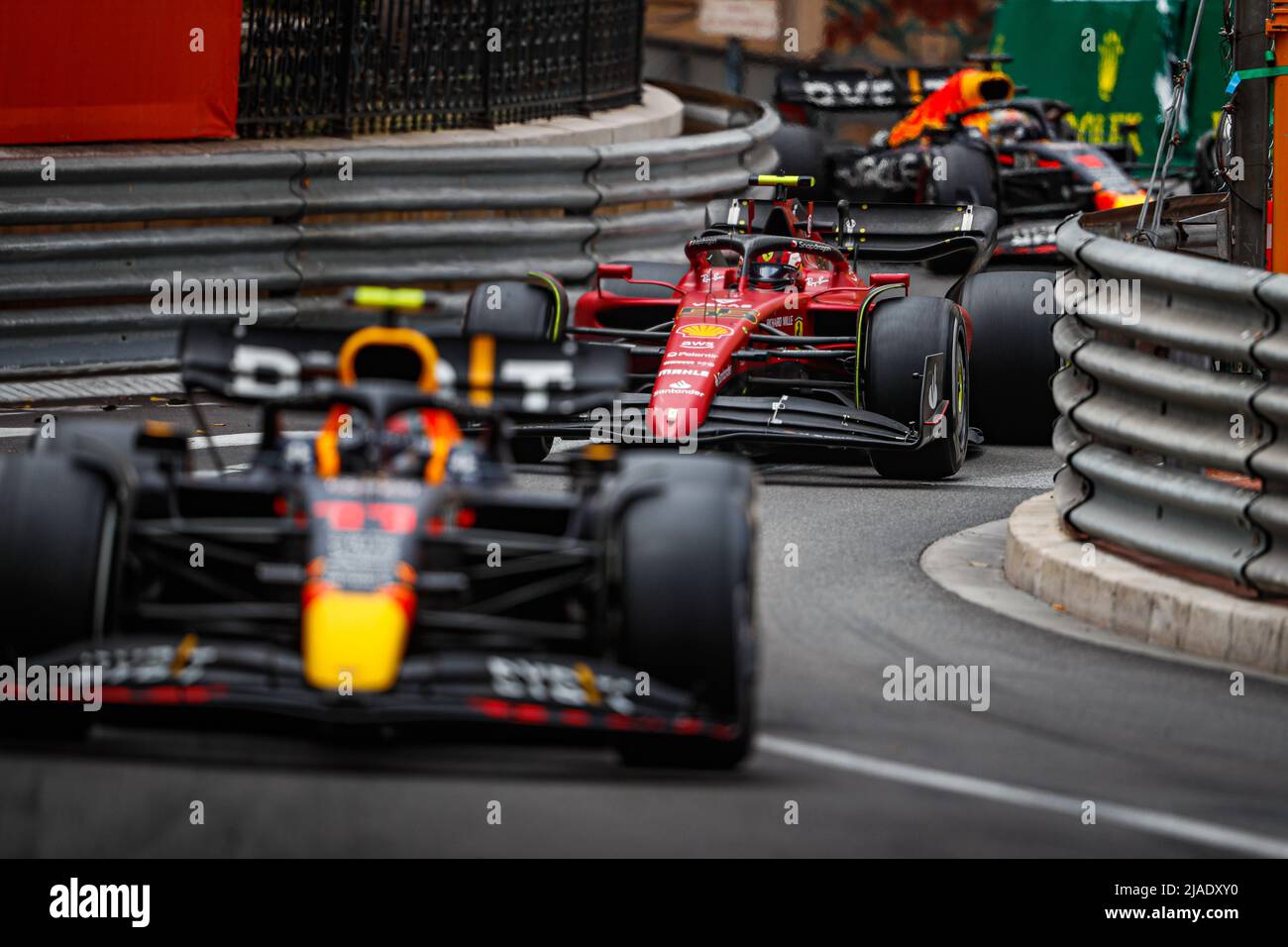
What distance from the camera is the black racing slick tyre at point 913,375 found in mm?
11492

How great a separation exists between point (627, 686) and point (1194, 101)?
25802 millimetres

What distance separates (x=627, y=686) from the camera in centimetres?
582

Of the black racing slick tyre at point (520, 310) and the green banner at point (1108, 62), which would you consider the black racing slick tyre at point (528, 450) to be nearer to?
the black racing slick tyre at point (520, 310)

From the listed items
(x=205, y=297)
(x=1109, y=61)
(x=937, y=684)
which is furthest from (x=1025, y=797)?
(x=1109, y=61)

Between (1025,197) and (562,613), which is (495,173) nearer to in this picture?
(1025,197)

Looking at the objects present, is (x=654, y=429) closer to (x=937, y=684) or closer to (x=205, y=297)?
(x=937, y=684)

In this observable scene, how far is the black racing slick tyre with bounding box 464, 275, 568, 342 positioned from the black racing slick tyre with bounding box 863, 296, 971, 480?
62.3 inches

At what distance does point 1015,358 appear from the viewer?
42.5 feet

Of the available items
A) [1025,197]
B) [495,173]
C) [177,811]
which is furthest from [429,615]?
[1025,197]

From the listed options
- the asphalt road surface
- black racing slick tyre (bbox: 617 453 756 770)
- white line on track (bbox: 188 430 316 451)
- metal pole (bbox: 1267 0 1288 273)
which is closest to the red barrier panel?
white line on track (bbox: 188 430 316 451)

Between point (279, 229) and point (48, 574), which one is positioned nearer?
point (48, 574)

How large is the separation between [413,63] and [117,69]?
351 centimetres

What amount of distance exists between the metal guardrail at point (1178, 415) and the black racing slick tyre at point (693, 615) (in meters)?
2.29
